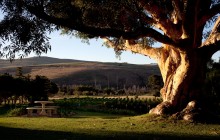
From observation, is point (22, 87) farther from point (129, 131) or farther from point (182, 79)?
point (129, 131)

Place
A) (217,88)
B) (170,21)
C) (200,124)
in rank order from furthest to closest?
(217,88), (170,21), (200,124)

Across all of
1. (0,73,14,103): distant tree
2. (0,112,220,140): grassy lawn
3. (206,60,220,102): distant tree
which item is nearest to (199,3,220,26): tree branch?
(0,112,220,140): grassy lawn

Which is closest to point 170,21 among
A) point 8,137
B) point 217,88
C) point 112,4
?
point 112,4

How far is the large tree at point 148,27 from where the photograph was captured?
16.3m

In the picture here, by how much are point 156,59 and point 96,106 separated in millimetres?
17477

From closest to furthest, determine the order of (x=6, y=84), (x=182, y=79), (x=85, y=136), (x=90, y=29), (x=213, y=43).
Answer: (x=85, y=136) → (x=90, y=29) → (x=213, y=43) → (x=182, y=79) → (x=6, y=84)

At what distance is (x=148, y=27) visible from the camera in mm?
20391

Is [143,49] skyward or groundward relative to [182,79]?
skyward

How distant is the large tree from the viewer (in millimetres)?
16344

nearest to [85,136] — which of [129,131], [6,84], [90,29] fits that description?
[129,131]

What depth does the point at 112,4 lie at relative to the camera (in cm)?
1783

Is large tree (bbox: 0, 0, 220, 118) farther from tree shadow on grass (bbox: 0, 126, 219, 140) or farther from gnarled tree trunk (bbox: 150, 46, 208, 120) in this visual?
tree shadow on grass (bbox: 0, 126, 219, 140)

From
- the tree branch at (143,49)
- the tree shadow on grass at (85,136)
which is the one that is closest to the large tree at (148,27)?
the tree branch at (143,49)

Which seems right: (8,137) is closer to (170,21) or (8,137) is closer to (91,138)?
(91,138)
